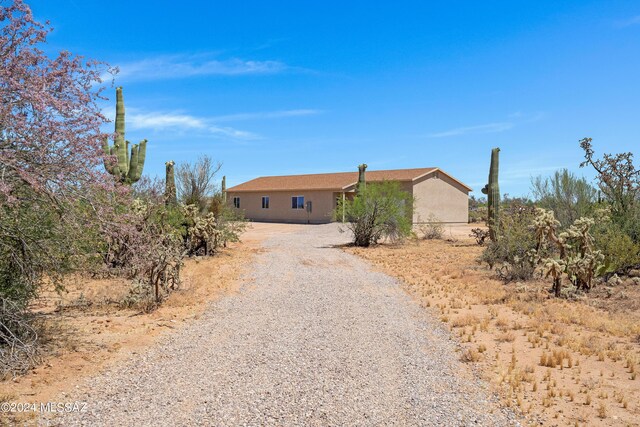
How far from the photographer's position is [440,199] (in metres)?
40.7

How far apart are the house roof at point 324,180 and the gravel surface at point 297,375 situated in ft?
91.3

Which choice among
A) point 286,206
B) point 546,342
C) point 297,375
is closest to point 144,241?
point 297,375

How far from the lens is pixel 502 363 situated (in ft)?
22.7

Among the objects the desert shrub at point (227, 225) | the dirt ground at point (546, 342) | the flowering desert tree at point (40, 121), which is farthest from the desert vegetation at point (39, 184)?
the desert shrub at point (227, 225)

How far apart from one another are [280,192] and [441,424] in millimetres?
38543

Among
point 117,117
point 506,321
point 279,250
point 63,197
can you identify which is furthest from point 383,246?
point 63,197

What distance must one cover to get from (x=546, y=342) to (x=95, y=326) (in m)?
7.10

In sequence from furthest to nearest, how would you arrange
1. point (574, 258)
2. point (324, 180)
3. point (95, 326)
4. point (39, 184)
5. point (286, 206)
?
point (286, 206), point (324, 180), point (574, 258), point (95, 326), point (39, 184)

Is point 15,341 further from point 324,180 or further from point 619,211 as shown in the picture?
point 324,180

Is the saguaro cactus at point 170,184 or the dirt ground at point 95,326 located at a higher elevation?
the saguaro cactus at point 170,184

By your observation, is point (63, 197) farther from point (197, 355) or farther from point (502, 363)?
point (502, 363)

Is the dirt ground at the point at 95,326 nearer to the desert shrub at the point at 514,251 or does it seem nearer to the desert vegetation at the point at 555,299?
the desert vegetation at the point at 555,299

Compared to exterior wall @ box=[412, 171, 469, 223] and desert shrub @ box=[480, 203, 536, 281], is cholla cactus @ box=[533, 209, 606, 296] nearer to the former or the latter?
desert shrub @ box=[480, 203, 536, 281]

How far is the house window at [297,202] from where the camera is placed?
41.6 meters
